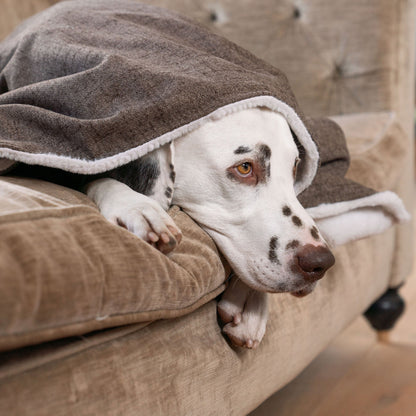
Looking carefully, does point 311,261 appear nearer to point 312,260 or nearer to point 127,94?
point 312,260

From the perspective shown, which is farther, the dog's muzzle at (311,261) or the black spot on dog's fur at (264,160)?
the black spot on dog's fur at (264,160)

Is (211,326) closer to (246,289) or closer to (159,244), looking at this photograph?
(246,289)

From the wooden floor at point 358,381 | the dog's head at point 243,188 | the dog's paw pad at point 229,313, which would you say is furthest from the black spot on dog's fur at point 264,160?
the wooden floor at point 358,381

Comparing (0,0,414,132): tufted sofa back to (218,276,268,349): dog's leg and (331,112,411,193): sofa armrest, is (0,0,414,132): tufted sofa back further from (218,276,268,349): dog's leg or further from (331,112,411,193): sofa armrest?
(218,276,268,349): dog's leg

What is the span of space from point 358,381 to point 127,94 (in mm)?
1259

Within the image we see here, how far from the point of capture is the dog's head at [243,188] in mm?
1019

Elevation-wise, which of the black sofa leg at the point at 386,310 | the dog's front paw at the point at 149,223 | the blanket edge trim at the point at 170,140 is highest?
the blanket edge trim at the point at 170,140

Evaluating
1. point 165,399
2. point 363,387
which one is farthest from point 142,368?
point 363,387

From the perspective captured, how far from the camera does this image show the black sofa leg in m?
1.97

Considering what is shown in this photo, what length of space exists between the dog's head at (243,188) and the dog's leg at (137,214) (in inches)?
6.5

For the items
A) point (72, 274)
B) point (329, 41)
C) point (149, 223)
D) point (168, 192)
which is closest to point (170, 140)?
point (168, 192)

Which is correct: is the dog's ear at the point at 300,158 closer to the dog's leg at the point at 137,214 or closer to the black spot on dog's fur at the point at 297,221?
the black spot on dog's fur at the point at 297,221


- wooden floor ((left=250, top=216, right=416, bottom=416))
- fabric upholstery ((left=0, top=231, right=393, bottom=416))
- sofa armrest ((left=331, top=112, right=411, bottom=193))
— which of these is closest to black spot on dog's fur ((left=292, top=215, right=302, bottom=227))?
fabric upholstery ((left=0, top=231, right=393, bottom=416))

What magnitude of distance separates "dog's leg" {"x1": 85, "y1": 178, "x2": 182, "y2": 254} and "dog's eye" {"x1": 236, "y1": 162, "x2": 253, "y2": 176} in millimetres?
219
